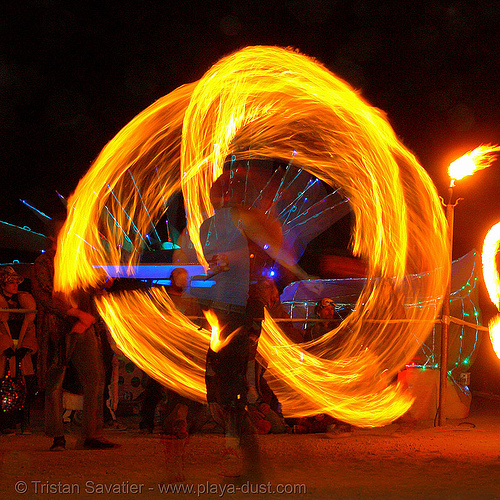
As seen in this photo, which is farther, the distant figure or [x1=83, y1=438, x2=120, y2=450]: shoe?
the distant figure

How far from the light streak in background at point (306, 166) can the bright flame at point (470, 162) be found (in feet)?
1.32

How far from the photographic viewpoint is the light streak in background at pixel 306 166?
706 centimetres

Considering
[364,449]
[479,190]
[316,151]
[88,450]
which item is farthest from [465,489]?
[479,190]

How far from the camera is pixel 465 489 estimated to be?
4301mm

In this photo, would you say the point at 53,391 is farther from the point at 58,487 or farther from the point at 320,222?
the point at 320,222

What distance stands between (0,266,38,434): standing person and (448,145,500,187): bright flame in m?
5.12

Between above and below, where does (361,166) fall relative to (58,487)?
above

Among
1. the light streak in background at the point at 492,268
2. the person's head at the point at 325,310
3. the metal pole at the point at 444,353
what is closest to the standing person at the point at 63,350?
the person's head at the point at 325,310

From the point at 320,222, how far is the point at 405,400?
584cm

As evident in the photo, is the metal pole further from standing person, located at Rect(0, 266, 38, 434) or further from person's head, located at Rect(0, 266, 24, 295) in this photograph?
person's head, located at Rect(0, 266, 24, 295)

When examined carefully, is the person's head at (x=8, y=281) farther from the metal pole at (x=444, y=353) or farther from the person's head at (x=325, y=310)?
the metal pole at (x=444, y=353)

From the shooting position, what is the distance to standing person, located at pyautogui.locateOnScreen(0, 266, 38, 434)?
6.82 m

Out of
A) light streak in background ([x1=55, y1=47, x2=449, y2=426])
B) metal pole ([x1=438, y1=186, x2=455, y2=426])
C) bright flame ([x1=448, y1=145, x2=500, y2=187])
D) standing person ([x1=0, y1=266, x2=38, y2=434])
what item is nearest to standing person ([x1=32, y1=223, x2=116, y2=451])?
light streak in background ([x1=55, y1=47, x2=449, y2=426])

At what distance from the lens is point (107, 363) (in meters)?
7.08
